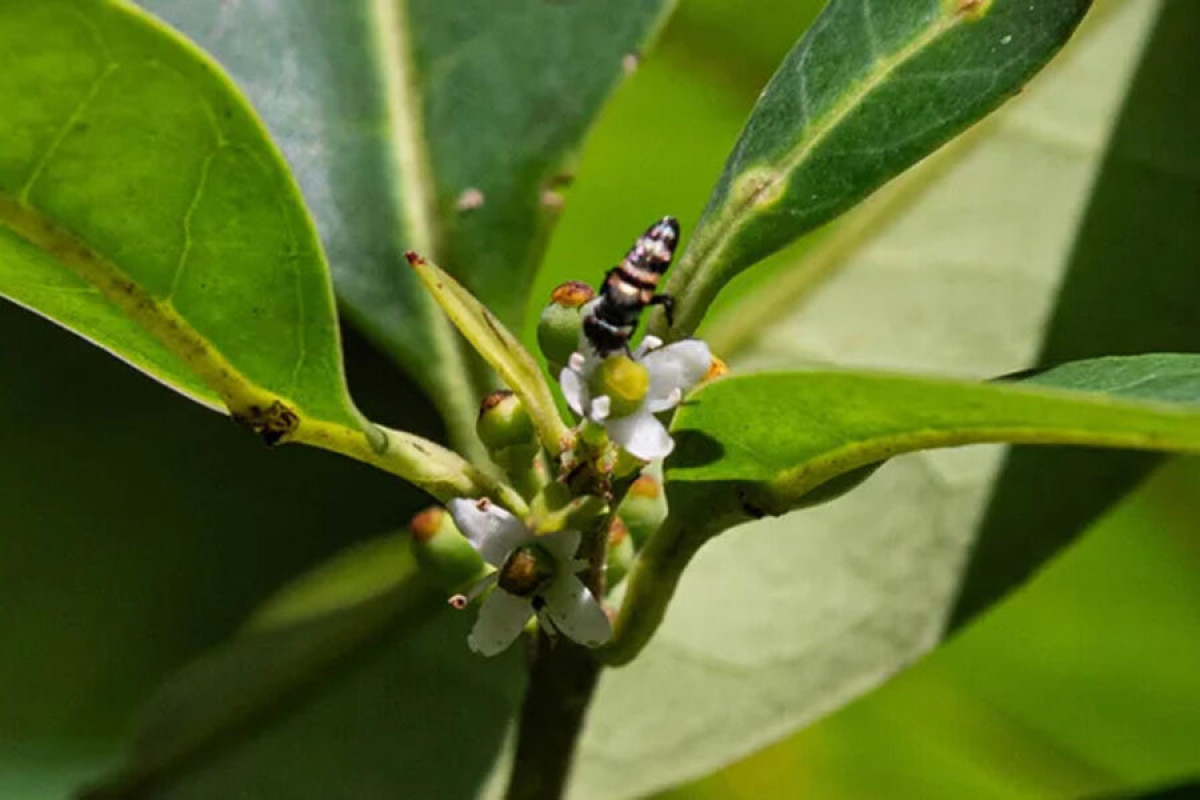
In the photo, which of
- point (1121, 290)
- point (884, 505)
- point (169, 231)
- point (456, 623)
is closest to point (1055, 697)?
point (884, 505)

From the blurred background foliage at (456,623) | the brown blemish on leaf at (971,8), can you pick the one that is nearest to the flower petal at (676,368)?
the brown blemish on leaf at (971,8)

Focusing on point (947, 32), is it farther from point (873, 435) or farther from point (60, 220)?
point (60, 220)

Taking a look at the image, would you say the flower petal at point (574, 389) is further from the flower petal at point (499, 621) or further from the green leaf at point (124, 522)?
the green leaf at point (124, 522)

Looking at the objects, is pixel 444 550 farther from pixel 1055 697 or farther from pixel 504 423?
pixel 1055 697

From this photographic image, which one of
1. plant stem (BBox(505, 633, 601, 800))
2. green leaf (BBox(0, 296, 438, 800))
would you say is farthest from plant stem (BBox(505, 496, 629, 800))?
green leaf (BBox(0, 296, 438, 800))

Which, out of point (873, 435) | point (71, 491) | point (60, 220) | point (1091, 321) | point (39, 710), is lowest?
point (39, 710)

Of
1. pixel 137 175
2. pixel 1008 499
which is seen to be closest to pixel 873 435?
pixel 137 175
